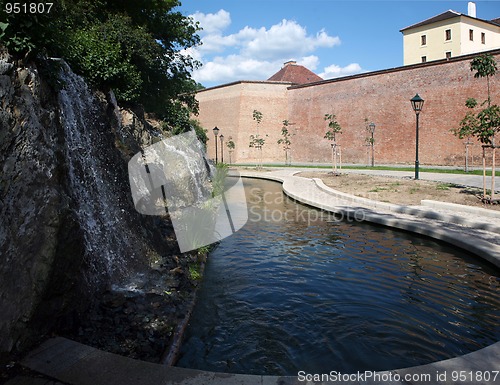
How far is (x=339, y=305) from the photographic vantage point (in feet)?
14.2

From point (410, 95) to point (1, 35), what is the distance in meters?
24.9

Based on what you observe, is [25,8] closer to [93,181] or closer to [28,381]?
[93,181]

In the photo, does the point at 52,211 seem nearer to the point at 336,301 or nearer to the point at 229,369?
the point at 229,369

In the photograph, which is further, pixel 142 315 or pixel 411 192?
pixel 411 192

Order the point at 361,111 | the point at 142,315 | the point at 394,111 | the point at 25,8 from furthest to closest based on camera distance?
the point at 361,111 → the point at 394,111 → the point at 142,315 → the point at 25,8

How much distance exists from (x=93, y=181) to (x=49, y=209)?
1515mm

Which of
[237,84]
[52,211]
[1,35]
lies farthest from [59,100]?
[237,84]

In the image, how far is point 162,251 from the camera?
5656 mm

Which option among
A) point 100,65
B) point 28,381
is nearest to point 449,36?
Answer: point 100,65

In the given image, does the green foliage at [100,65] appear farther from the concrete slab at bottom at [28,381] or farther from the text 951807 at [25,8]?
the concrete slab at bottom at [28,381]

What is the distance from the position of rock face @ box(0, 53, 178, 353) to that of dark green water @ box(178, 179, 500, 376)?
1.12m

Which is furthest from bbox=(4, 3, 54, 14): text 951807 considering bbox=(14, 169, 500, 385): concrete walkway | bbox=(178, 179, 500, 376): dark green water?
bbox=(178, 179, 500, 376): dark green water

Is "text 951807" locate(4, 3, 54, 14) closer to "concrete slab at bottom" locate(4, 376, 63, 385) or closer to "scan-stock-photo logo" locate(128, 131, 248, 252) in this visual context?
"concrete slab at bottom" locate(4, 376, 63, 385)

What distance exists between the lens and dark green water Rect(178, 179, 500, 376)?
3.30 meters
